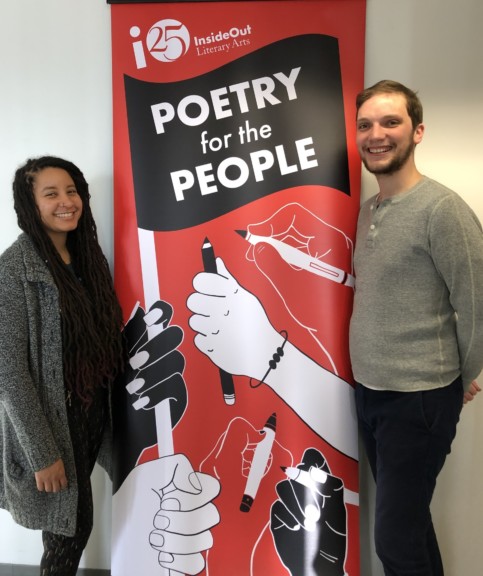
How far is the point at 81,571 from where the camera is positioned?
71.6 inches

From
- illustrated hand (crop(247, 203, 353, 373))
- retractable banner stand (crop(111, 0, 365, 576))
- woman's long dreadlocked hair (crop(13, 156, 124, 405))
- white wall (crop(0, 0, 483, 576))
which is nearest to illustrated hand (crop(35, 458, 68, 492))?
woman's long dreadlocked hair (crop(13, 156, 124, 405))

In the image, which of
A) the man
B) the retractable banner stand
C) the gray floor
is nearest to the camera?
the man

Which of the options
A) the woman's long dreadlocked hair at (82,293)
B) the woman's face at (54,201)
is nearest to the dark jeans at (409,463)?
the woman's long dreadlocked hair at (82,293)

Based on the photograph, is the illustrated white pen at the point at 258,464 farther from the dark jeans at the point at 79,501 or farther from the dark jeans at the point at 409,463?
the dark jeans at the point at 79,501

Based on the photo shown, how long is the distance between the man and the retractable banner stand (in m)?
0.25

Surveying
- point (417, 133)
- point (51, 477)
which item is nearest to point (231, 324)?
→ point (51, 477)

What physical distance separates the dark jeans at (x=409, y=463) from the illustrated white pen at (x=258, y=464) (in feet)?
1.30

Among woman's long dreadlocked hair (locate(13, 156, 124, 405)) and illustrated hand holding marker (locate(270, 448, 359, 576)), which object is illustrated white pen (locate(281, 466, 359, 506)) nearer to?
illustrated hand holding marker (locate(270, 448, 359, 576))

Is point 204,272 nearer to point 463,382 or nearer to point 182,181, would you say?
point 182,181

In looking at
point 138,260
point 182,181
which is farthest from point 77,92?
point 138,260

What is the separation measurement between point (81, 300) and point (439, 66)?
4.62 feet

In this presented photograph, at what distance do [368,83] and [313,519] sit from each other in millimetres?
1508

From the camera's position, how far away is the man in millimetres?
1261

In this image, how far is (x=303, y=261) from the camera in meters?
1.61
